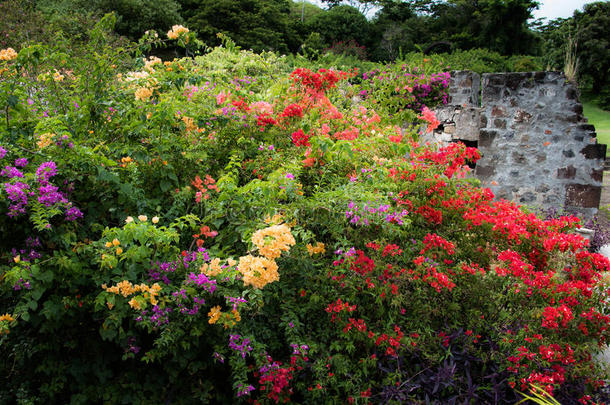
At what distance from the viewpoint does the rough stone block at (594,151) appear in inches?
211

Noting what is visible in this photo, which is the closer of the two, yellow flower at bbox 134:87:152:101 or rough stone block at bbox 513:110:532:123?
yellow flower at bbox 134:87:152:101

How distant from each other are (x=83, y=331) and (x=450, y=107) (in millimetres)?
6030

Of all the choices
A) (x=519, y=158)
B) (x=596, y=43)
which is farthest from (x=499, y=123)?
(x=596, y=43)

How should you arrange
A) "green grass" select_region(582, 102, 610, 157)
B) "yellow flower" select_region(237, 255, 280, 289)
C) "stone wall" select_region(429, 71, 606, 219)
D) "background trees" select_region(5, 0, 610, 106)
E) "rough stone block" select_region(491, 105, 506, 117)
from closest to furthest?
"yellow flower" select_region(237, 255, 280, 289)
"stone wall" select_region(429, 71, 606, 219)
"rough stone block" select_region(491, 105, 506, 117)
"green grass" select_region(582, 102, 610, 157)
"background trees" select_region(5, 0, 610, 106)

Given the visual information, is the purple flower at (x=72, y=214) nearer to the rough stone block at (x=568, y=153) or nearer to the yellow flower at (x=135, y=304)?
the yellow flower at (x=135, y=304)

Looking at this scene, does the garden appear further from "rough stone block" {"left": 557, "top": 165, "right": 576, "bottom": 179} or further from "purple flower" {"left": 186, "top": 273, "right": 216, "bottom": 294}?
"rough stone block" {"left": 557, "top": 165, "right": 576, "bottom": 179}

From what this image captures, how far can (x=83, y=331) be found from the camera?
2.29 metres

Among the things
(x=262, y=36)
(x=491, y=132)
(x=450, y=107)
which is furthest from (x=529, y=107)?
(x=262, y=36)

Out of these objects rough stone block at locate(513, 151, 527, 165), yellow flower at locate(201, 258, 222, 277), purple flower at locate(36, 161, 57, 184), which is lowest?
rough stone block at locate(513, 151, 527, 165)

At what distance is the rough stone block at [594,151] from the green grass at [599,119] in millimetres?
8945

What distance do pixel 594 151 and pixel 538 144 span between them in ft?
2.18

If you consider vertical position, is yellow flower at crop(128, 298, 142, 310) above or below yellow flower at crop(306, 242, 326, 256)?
above

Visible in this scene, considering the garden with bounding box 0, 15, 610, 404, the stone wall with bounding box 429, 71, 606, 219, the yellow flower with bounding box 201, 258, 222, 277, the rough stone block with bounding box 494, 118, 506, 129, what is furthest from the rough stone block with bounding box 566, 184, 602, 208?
the yellow flower with bounding box 201, 258, 222, 277

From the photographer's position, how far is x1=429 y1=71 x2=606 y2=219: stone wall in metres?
5.46
